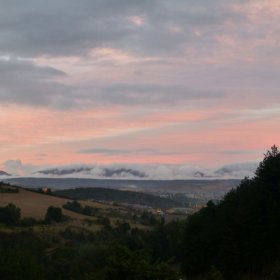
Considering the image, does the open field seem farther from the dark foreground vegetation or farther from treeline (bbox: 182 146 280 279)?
treeline (bbox: 182 146 280 279)

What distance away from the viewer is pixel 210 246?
51.0m

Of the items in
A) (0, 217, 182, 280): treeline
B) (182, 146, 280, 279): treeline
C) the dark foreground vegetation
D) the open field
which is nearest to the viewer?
(0, 217, 182, 280): treeline

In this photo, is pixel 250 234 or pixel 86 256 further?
pixel 86 256

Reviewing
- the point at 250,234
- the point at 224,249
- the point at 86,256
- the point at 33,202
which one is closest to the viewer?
the point at 250,234

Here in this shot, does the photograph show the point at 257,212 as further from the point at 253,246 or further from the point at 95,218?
the point at 95,218

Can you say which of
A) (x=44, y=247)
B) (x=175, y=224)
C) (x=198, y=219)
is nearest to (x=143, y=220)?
(x=175, y=224)

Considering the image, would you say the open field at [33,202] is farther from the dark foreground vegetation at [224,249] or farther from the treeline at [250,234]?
the treeline at [250,234]

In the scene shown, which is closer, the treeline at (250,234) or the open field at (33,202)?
the treeline at (250,234)

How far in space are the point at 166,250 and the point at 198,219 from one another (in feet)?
95.5

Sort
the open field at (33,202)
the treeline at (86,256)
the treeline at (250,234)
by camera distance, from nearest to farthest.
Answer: the treeline at (86,256), the treeline at (250,234), the open field at (33,202)

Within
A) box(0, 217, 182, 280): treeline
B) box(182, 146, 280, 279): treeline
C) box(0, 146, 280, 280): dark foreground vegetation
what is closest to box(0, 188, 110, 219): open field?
box(0, 217, 182, 280): treeline

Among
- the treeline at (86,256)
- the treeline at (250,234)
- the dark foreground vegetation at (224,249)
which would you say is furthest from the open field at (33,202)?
the treeline at (250,234)

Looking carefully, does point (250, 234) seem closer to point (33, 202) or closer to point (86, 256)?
point (86, 256)

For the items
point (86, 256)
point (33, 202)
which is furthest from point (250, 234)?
point (33, 202)
